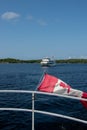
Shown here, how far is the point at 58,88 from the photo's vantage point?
22.6 feet

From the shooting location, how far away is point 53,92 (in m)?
6.95

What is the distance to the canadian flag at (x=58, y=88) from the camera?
6.71 meters

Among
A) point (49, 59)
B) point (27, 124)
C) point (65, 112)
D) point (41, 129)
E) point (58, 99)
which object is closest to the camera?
point (41, 129)

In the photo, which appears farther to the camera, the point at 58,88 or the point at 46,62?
the point at 46,62

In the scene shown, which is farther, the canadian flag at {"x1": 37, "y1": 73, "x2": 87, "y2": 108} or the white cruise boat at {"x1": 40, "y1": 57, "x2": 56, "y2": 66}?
the white cruise boat at {"x1": 40, "y1": 57, "x2": 56, "y2": 66}

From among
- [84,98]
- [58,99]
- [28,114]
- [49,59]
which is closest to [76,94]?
[84,98]

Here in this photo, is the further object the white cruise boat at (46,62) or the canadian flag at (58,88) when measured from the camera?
the white cruise boat at (46,62)

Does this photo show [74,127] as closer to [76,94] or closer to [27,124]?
[27,124]

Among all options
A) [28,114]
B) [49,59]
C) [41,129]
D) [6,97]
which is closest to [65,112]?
[28,114]

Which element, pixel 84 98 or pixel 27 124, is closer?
pixel 84 98

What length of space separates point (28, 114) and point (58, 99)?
6.83 m

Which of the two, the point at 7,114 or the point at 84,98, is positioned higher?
the point at 84,98

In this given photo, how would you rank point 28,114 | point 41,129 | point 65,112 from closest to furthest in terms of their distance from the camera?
point 41,129
point 28,114
point 65,112

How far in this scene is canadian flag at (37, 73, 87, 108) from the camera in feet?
22.0
